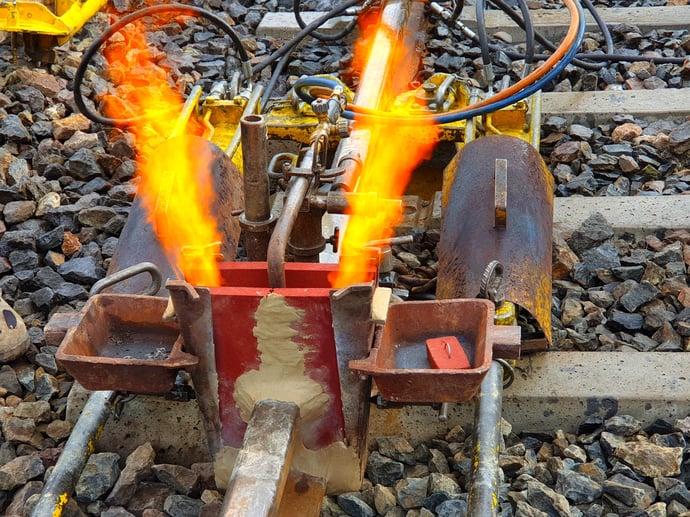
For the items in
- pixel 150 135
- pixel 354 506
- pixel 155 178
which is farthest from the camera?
pixel 150 135

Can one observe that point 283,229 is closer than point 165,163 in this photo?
Yes

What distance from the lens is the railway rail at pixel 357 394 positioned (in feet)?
7.79

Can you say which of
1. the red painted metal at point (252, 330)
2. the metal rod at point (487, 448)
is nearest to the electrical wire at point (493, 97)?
the metal rod at point (487, 448)

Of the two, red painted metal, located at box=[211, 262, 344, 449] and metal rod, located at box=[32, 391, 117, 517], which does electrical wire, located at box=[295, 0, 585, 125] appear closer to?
red painted metal, located at box=[211, 262, 344, 449]

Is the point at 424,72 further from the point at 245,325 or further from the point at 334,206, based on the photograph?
the point at 245,325

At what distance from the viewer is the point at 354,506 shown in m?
2.89

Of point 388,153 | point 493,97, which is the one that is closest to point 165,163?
point 388,153

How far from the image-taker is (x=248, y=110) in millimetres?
4461

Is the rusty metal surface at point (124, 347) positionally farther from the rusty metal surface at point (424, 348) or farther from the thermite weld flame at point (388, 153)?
the thermite weld flame at point (388, 153)

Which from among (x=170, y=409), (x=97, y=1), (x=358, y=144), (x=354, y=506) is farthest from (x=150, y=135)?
(x=354, y=506)

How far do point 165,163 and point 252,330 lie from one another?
1440 mm

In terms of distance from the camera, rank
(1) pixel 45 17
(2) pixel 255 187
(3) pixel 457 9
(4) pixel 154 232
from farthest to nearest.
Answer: (1) pixel 45 17 < (3) pixel 457 9 < (4) pixel 154 232 < (2) pixel 255 187

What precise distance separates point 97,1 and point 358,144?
2.84m

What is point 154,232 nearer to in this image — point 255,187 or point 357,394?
point 255,187
